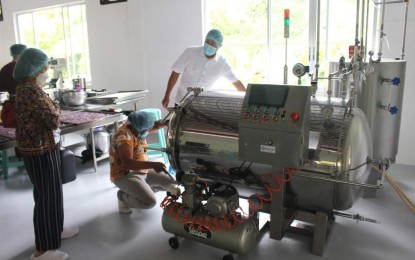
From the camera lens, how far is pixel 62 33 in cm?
646

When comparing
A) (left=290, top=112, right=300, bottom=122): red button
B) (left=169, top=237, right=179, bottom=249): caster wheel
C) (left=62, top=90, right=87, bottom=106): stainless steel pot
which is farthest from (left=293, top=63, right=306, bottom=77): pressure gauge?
(left=62, top=90, right=87, bottom=106): stainless steel pot

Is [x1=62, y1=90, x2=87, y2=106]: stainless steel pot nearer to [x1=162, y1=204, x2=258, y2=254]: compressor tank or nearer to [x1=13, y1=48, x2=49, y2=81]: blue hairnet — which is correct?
[x1=13, y1=48, x2=49, y2=81]: blue hairnet

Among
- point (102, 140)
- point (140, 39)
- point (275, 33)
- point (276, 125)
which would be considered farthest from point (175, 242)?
point (140, 39)

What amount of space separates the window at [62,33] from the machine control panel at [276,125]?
494 centimetres

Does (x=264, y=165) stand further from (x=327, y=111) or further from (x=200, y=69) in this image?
(x=200, y=69)

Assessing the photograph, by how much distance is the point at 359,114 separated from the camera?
2.11 m

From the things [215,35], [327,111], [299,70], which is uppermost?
[215,35]

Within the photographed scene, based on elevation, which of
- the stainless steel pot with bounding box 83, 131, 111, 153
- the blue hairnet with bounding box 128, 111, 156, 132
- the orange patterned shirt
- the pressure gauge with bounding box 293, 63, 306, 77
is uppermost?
the pressure gauge with bounding box 293, 63, 306, 77

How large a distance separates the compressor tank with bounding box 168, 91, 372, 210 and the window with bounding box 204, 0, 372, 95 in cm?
A: 171

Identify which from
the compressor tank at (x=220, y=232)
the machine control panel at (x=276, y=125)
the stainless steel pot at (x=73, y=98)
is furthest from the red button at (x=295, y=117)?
the stainless steel pot at (x=73, y=98)

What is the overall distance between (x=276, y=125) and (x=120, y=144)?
3.96 feet

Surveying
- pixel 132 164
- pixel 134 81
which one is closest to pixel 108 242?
pixel 132 164

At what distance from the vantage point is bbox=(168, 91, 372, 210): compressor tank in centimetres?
198

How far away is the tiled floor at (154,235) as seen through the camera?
2289 mm
